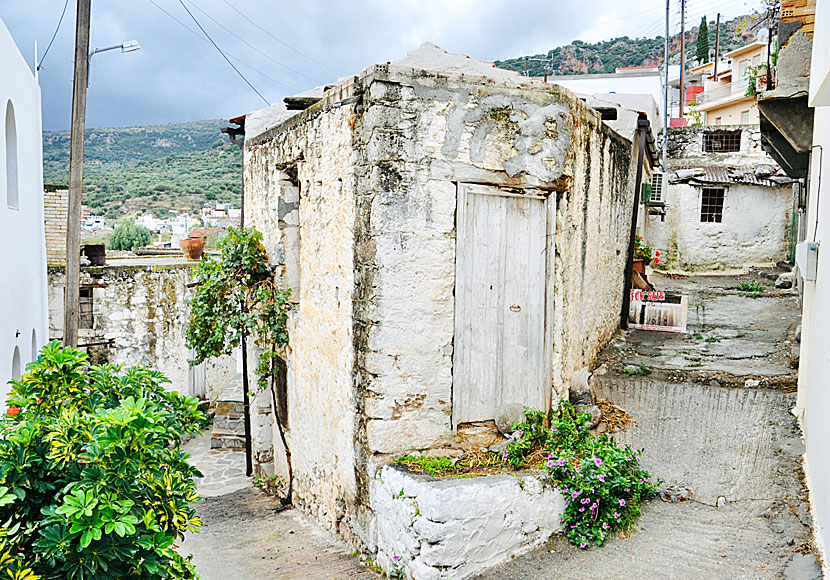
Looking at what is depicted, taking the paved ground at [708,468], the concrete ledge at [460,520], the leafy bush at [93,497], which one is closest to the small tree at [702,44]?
the paved ground at [708,468]

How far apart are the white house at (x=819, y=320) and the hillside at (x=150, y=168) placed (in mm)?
25320

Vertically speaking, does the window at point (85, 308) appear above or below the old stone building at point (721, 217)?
below

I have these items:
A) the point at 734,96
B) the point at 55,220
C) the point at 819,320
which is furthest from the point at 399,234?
the point at 734,96

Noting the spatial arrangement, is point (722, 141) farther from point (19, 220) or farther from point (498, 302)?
point (19, 220)

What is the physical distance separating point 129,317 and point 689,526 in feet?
34.9

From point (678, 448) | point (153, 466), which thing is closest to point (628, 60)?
point (678, 448)

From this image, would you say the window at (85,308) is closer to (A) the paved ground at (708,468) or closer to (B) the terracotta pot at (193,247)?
(B) the terracotta pot at (193,247)

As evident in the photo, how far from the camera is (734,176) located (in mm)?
18359

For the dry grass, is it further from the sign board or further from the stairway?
the stairway

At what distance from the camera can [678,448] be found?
6074 mm

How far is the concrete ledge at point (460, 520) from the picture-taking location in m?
4.86

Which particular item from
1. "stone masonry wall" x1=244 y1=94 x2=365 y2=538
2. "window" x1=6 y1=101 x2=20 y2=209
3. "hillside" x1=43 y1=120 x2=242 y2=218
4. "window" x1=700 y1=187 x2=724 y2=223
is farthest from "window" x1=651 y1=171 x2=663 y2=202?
"hillside" x1=43 y1=120 x2=242 y2=218

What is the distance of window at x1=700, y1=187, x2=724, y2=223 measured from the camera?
18719 millimetres

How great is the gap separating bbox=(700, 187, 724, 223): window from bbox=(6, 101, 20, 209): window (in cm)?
1647
